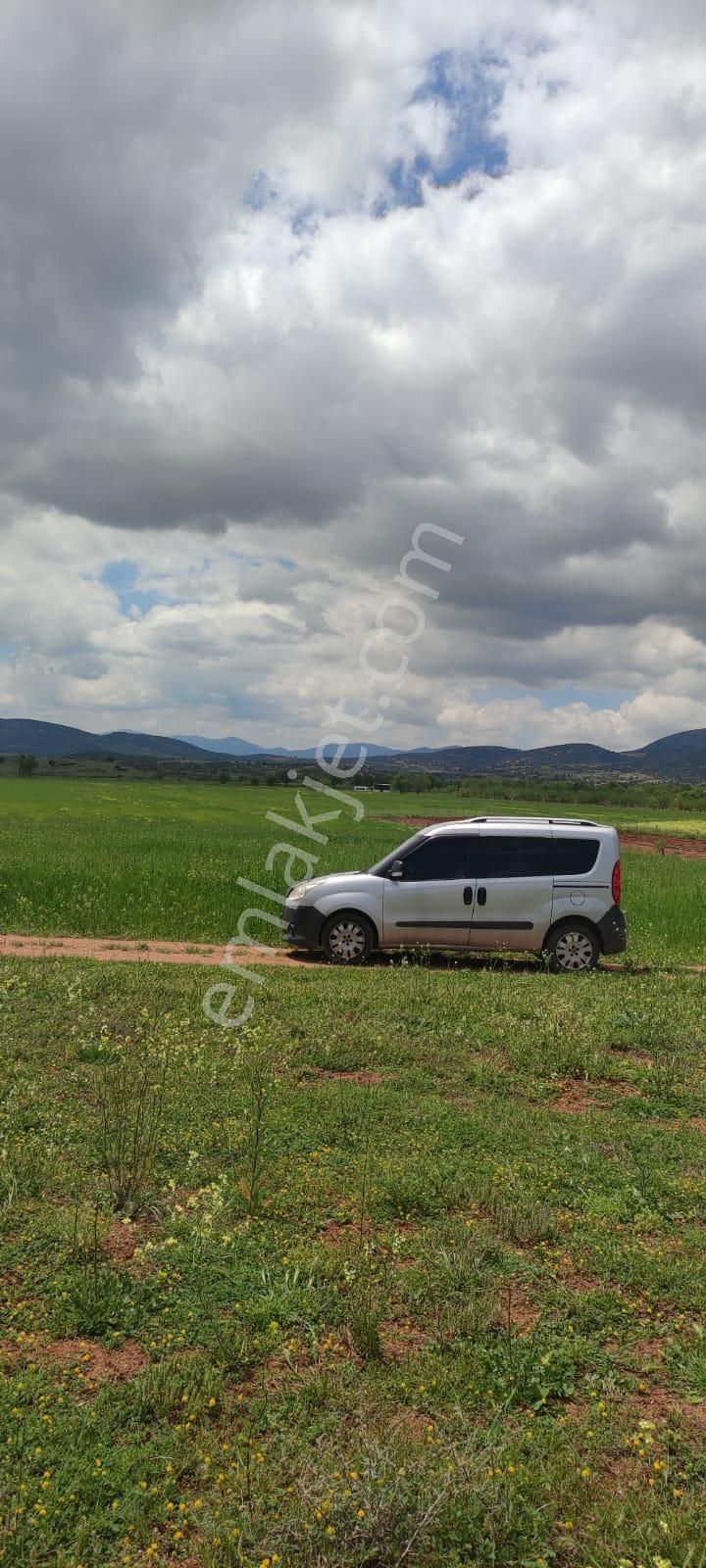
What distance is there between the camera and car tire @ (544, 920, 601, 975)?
43.2 feet

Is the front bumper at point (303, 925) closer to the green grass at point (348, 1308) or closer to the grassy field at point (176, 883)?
the grassy field at point (176, 883)

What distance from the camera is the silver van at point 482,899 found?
13062 millimetres

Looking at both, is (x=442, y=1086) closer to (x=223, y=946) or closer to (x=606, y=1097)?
(x=606, y=1097)

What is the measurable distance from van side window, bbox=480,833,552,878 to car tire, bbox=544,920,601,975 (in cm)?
92

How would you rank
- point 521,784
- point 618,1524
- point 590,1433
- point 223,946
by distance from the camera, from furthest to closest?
1. point 521,784
2. point 223,946
3. point 590,1433
4. point 618,1524

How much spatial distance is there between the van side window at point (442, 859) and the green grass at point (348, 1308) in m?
5.11

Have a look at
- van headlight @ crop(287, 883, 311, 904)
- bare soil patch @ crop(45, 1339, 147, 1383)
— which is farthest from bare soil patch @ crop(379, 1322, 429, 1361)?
van headlight @ crop(287, 883, 311, 904)

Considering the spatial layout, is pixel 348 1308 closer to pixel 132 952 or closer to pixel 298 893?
pixel 298 893

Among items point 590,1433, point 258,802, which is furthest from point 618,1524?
point 258,802

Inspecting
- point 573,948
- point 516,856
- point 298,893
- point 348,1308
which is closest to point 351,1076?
point 348,1308

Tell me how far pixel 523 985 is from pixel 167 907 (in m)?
8.30

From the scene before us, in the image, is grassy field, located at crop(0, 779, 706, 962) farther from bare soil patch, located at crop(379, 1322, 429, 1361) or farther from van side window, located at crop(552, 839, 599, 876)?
bare soil patch, located at crop(379, 1322, 429, 1361)

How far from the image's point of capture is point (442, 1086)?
291 inches

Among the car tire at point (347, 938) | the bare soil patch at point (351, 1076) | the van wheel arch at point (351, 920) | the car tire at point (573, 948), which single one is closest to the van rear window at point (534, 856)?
the car tire at point (573, 948)
